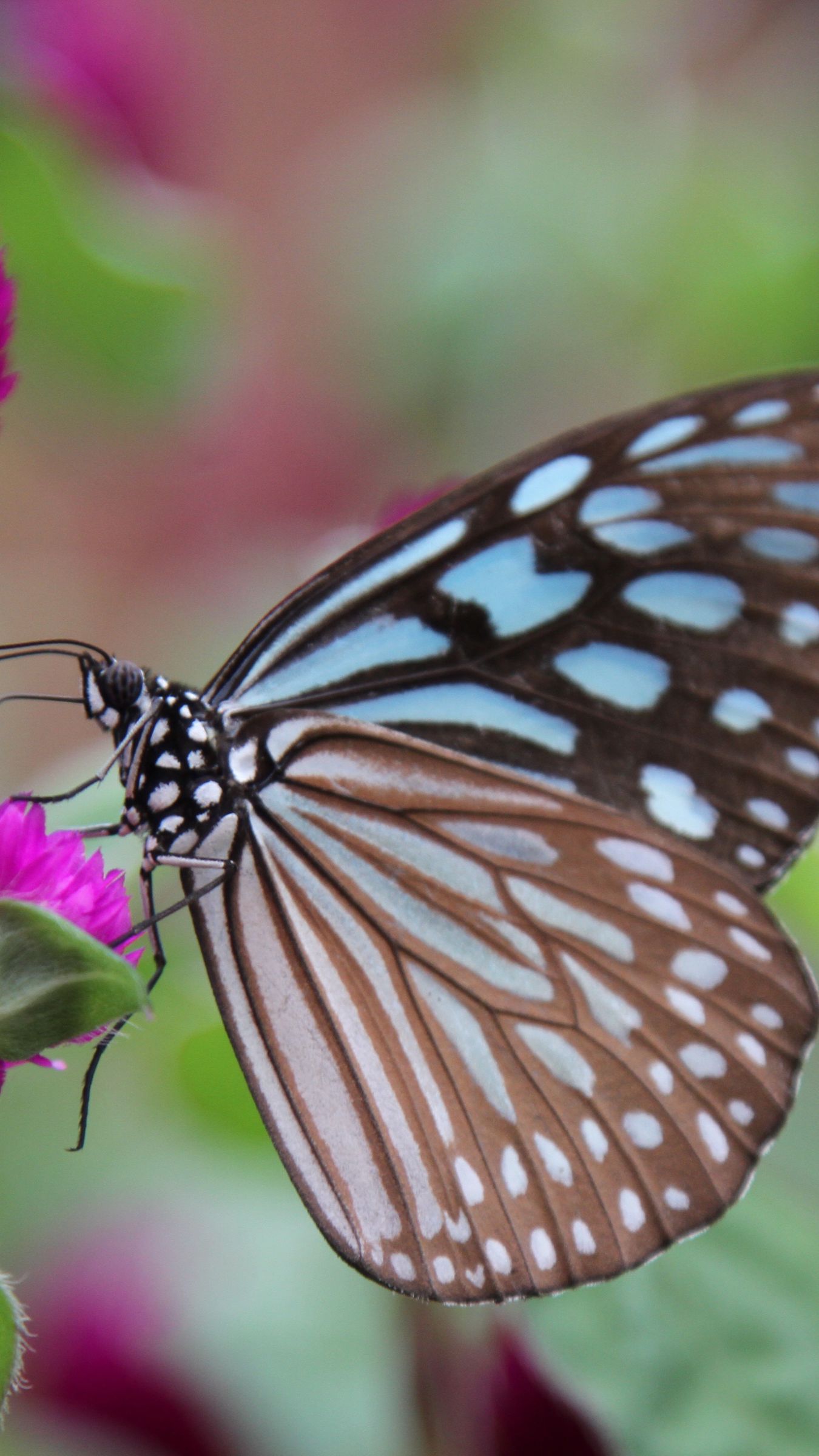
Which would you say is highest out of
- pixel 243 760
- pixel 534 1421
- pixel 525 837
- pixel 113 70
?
pixel 113 70

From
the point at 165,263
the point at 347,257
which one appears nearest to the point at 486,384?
the point at 347,257

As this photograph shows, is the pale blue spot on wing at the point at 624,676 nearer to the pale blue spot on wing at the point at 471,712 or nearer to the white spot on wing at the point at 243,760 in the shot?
the pale blue spot on wing at the point at 471,712

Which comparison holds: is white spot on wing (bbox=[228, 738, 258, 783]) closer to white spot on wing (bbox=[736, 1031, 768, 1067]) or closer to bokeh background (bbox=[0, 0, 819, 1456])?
bokeh background (bbox=[0, 0, 819, 1456])

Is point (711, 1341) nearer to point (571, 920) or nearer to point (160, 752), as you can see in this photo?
point (571, 920)

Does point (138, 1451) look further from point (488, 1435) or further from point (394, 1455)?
point (488, 1435)

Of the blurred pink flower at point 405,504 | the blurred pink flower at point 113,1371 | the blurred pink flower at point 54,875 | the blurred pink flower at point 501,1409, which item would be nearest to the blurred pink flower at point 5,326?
the blurred pink flower at point 54,875

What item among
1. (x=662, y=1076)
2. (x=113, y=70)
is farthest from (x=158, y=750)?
(x=113, y=70)
